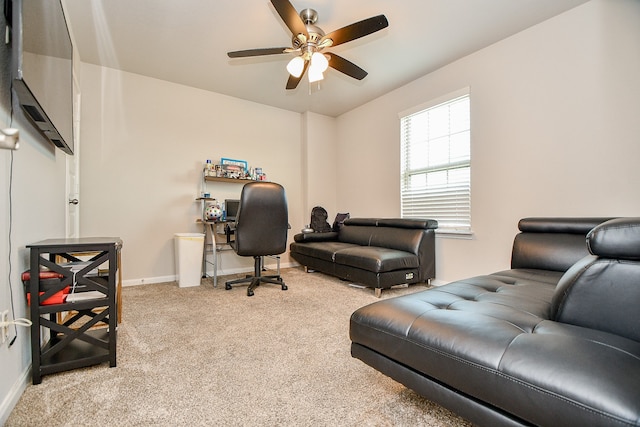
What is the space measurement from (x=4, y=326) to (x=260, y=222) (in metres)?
1.97

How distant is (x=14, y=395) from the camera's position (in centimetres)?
119

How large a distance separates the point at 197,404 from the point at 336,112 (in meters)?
4.49

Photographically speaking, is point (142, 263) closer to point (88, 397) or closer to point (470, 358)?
point (88, 397)

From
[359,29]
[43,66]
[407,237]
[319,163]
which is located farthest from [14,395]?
[319,163]

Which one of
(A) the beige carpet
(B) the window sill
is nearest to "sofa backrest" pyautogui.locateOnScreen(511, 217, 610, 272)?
(B) the window sill

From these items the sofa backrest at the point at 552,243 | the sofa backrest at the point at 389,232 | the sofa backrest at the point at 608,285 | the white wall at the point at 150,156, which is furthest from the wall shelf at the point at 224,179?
the sofa backrest at the point at 608,285

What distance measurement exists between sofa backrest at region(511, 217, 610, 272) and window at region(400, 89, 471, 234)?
2.69ft

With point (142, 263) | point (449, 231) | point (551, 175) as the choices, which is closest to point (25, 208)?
point (142, 263)

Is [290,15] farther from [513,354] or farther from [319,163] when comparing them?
[319,163]

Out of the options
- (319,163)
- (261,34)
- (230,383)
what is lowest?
(230,383)

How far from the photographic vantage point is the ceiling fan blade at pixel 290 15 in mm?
1909

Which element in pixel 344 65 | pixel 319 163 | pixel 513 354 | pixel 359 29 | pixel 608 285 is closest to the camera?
pixel 513 354

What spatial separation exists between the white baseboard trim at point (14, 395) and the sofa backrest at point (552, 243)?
3.01 m

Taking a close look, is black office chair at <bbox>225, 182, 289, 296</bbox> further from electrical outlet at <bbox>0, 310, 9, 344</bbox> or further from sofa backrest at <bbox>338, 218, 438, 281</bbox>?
electrical outlet at <bbox>0, 310, 9, 344</bbox>
